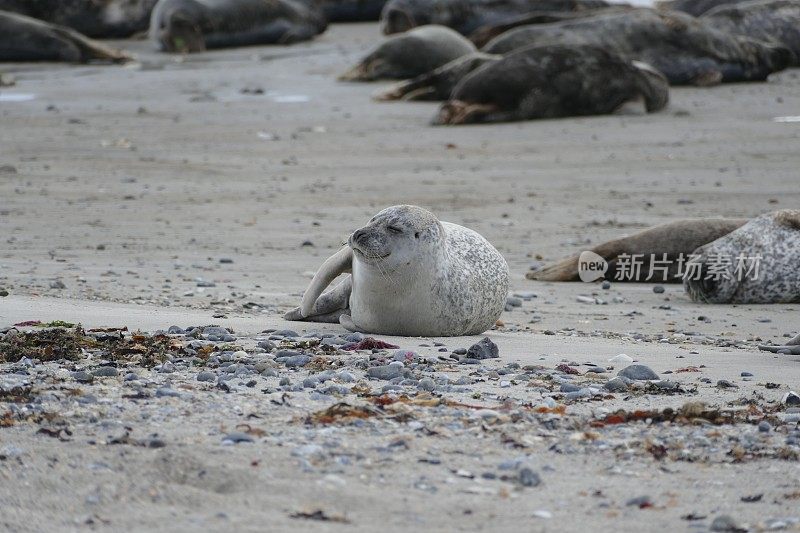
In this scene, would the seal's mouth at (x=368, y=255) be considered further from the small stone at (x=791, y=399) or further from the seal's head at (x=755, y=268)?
the seal's head at (x=755, y=268)

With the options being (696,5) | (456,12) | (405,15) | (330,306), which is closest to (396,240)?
(330,306)

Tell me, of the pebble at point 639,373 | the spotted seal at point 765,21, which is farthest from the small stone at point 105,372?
the spotted seal at point 765,21

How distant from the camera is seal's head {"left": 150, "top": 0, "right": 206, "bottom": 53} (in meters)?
19.0

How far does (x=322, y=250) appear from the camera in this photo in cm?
830

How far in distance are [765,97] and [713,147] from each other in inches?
116

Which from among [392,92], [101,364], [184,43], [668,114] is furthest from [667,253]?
[184,43]

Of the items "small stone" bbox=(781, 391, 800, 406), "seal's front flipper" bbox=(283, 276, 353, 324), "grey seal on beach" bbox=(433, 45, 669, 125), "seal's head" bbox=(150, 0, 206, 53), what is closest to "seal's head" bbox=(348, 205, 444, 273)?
"seal's front flipper" bbox=(283, 276, 353, 324)

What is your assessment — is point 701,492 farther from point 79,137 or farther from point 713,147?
point 79,137

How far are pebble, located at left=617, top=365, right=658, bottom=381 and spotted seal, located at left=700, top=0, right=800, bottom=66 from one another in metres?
13.4

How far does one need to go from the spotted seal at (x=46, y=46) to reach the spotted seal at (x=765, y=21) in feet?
25.6

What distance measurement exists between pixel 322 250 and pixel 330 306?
227 cm

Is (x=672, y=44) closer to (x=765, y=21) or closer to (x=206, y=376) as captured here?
(x=765, y=21)

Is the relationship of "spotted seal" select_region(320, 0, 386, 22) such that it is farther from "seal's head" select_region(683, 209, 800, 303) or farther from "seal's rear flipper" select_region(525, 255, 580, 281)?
"seal's head" select_region(683, 209, 800, 303)

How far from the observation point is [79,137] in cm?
1209
